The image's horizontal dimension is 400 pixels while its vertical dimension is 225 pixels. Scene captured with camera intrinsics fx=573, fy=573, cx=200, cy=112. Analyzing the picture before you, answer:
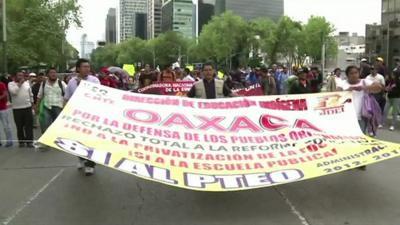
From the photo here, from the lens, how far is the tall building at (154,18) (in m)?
182

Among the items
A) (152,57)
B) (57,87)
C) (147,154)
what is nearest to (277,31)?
(152,57)

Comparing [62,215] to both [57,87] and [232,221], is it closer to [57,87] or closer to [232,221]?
[232,221]

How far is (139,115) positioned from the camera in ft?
25.0

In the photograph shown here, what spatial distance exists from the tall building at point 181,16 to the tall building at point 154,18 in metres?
33.8

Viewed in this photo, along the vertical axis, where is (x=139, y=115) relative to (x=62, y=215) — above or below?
above

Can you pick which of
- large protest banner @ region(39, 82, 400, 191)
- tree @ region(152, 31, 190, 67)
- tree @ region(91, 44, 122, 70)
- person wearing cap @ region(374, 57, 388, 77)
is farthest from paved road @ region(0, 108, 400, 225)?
tree @ region(91, 44, 122, 70)

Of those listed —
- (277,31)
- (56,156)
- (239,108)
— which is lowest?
(56,156)

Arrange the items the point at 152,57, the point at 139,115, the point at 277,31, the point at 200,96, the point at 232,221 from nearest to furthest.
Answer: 1. the point at 232,221
2. the point at 139,115
3. the point at 200,96
4. the point at 277,31
5. the point at 152,57

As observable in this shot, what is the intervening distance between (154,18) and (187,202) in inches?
7091

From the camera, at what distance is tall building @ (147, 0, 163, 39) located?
182375 mm

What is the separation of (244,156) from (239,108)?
4.25 ft

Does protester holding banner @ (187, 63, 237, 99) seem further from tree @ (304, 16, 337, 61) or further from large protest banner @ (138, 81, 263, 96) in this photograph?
tree @ (304, 16, 337, 61)

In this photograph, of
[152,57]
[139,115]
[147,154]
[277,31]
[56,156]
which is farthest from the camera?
[152,57]

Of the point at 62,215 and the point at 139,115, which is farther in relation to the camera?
the point at 139,115
